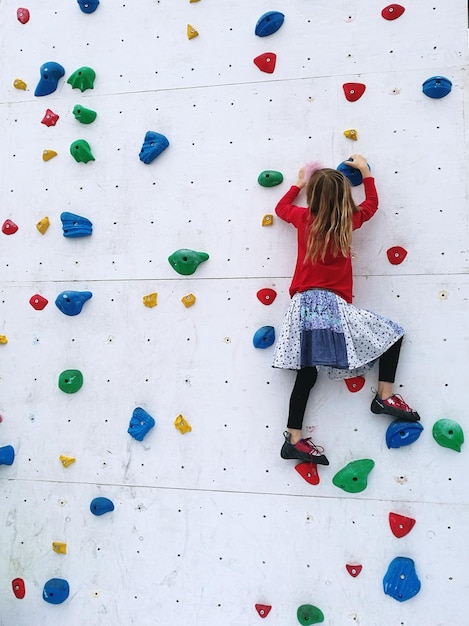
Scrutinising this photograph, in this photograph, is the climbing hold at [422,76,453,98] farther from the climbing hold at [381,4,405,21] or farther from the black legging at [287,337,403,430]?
the black legging at [287,337,403,430]

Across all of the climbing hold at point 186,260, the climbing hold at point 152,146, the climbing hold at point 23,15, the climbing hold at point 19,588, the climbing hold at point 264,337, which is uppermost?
the climbing hold at point 23,15

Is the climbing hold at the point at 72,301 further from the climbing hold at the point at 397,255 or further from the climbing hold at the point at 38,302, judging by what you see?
the climbing hold at the point at 397,255

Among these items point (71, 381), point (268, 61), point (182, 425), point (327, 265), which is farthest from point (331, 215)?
point (71, 381)

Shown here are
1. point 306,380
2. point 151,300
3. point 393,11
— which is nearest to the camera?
point 306,380

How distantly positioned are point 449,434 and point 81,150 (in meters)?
1.86

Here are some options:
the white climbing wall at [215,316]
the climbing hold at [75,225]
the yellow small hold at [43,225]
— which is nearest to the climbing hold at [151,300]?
the white climbing wall at [215,316]

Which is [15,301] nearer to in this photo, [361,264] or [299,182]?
[299,182]

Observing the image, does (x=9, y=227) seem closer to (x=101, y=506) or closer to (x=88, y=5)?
(x=88, y=5)

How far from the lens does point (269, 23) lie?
2295 millimetres

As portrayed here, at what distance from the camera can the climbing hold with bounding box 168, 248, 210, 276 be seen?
89.9 inches

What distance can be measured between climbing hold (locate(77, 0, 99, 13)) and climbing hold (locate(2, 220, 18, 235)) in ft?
3.23

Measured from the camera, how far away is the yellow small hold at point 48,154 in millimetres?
2484

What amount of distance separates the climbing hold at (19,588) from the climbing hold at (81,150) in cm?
179

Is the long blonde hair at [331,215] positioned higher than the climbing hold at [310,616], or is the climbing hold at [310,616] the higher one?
the long blonde hair at [331,215]
